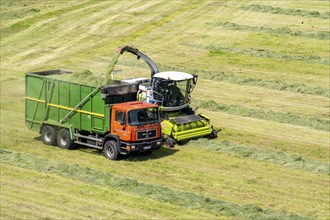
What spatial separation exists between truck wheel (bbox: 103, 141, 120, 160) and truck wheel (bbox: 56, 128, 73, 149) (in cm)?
193

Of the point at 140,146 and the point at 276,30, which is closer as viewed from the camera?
the point at 140,146

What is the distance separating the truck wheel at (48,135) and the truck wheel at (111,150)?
2.94 m

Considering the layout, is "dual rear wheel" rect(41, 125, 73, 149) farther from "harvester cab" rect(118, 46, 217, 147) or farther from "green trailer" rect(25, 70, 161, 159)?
"harvester cab" rect(118, 46, 217, 147)

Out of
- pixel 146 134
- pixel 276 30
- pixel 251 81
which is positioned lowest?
pixel 251 81

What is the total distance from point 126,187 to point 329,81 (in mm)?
22019

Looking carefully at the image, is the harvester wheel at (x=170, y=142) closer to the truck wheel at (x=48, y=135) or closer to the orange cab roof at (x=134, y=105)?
the orange cab roof at (x=134, y=105)

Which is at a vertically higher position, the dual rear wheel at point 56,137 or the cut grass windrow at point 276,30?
the cut grass windrow at point 276,30

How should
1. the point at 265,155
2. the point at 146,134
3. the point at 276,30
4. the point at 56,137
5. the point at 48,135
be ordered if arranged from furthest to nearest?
the point at 276,30 → the point at 48,135 → the point at 56,137 → the point at 265,155 → the point at 146,134

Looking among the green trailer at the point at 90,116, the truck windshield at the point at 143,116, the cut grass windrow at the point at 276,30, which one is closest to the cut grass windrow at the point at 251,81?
the cut grass windrow at the point at 276,30

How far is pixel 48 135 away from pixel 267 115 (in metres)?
11.7

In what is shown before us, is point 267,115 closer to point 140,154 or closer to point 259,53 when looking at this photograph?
point 140,154

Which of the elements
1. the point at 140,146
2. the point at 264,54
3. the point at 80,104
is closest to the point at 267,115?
the point at 140,146

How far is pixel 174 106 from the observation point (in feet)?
110

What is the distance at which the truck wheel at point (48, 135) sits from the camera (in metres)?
32.3
